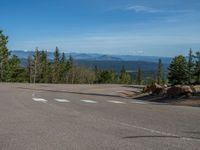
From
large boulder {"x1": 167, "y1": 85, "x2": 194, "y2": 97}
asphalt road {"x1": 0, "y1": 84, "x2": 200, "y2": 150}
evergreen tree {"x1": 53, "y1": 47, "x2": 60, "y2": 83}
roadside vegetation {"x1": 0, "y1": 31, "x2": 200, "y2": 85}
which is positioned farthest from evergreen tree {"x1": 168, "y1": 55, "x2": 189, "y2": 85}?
asphalt road {"x1": 0, "y1": 84, "x2": 200, "y2": 150}

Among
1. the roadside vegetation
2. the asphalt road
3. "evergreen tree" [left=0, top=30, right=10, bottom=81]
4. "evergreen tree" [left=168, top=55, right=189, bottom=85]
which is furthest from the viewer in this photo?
"evergreen tree" [left=168, top=55, right=189, bottom=85]

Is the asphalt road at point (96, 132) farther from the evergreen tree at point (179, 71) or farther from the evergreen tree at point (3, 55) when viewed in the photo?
the evergreen tree at point (179, 71)

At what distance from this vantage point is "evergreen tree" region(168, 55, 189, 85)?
8819cm

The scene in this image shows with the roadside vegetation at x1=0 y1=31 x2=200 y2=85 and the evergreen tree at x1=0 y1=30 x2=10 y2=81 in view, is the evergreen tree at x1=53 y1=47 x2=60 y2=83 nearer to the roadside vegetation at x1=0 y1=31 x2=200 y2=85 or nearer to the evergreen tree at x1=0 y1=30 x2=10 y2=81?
the roadside vegetation at x1=0 y1=31 x2=200 y2=85

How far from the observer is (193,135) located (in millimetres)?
8891

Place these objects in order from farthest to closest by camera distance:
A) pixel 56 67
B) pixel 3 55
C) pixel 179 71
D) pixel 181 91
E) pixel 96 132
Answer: pixel 56 67 → pixel 179 71 → pixel 3 55 → pixel 181 91 → pixel 96 132

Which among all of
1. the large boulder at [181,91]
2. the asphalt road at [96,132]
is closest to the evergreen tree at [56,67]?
the large boulder at [181,91]

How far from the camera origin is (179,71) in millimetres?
89375

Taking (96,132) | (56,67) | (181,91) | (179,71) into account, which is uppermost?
(56,67)

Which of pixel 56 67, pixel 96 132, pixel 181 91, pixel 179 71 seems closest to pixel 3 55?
pixel 56 67

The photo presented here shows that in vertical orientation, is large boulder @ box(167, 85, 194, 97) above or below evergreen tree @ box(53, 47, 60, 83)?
below

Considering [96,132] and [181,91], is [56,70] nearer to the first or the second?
[181,91]

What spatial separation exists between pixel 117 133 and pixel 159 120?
3.05m

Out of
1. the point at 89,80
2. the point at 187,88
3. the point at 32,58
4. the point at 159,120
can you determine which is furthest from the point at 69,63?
the point at 159,120
